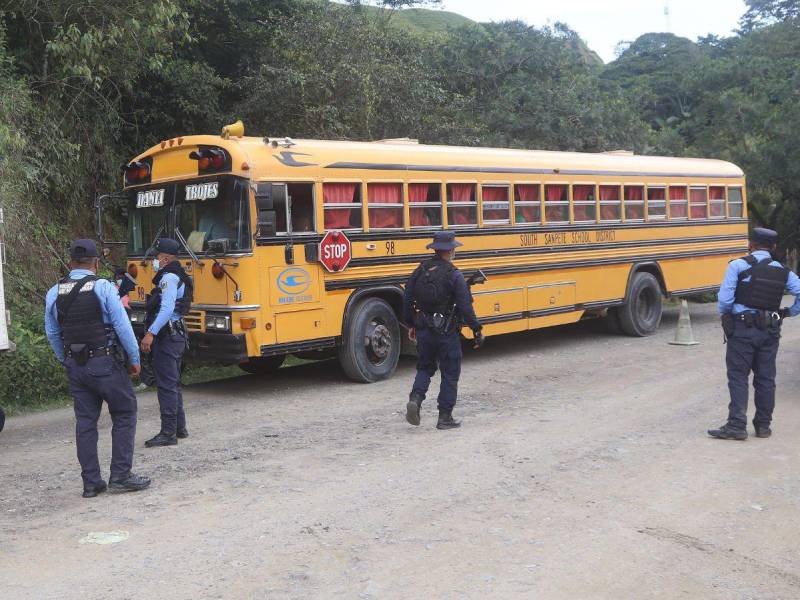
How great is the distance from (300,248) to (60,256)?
591 cm

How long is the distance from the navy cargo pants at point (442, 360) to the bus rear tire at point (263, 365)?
3641 millimetres

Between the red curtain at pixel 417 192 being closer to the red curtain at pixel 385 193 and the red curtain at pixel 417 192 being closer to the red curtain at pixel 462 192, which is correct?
the red curtain at pixel 385 193

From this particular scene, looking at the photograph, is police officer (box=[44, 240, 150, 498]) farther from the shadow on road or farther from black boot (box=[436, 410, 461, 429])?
the shadow on road

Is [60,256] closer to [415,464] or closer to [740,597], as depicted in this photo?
[415,464]

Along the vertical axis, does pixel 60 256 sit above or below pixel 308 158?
below

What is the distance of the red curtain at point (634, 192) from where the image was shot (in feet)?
44.9

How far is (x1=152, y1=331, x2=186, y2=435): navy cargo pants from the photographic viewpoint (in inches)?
281

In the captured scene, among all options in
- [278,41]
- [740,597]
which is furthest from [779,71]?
[740,597]

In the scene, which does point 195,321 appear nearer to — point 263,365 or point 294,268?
point 294,268

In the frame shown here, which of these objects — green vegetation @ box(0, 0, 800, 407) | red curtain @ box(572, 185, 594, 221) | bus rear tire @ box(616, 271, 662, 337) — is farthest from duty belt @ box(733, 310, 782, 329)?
green vegetation @ box(0, 0, 800, 407)

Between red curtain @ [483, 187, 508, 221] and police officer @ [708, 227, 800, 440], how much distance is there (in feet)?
15.2

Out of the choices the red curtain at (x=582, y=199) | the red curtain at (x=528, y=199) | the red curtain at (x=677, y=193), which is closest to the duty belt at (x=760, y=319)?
the red curtain at (x=528, y=199)

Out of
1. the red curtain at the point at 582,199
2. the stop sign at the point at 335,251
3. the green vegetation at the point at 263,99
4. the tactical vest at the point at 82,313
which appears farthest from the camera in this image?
the red curtain at the point at 582,199

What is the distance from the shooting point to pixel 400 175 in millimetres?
10438
